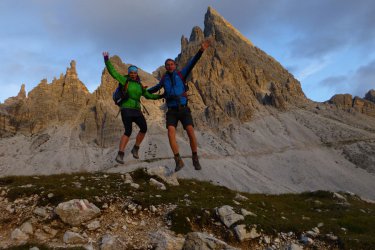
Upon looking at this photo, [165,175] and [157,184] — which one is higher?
[165,175]

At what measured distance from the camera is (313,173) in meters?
121

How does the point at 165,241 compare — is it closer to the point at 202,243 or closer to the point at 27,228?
the point at 202,243

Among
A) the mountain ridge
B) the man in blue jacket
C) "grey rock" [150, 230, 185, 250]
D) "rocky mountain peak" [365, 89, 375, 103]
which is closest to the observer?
"grey rock" [150, 230, 185, 250]

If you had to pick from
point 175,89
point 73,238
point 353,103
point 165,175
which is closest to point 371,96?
point 353,103

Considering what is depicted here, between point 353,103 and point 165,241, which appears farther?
point 353,103

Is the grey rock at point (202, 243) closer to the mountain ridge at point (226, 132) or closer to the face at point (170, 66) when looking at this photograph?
the face at point (170, 66)

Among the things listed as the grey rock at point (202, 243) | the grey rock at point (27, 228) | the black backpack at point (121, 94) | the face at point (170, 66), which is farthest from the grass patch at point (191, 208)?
the face at point (170, 66)

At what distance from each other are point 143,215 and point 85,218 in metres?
1.97

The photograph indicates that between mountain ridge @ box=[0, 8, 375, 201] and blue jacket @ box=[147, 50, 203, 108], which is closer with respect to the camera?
blue jacket @ box=[147, 50, 203, 108]

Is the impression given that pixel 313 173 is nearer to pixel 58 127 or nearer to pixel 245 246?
pixel 58 127

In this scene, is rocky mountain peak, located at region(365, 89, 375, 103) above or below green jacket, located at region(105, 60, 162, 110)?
above

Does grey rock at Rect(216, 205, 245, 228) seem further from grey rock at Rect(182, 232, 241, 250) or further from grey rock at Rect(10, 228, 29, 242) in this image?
grey rock at Rect(10, 228, 29, 242)

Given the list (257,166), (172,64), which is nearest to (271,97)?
(257,166)

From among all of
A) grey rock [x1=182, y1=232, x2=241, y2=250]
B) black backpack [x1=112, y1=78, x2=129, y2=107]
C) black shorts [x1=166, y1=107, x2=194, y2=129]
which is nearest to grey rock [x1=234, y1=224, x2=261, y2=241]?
grey rock [x1=182, y1=232, x2=241, y2=250]
